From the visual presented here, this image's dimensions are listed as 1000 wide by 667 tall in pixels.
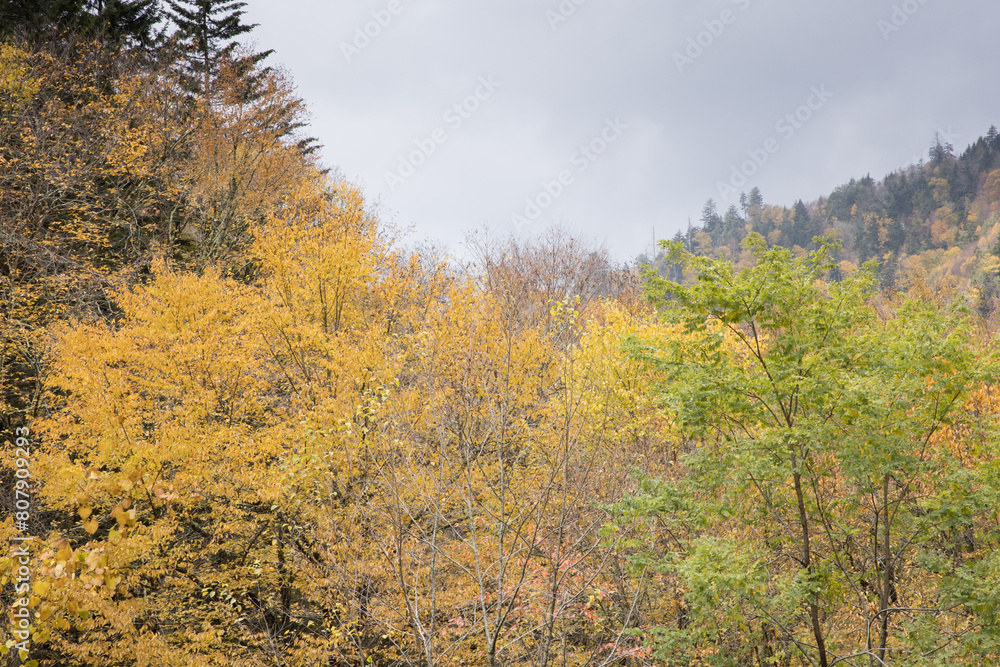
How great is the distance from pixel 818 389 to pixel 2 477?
17.6m

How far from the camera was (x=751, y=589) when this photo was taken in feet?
24.2

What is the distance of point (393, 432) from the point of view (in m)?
9.30

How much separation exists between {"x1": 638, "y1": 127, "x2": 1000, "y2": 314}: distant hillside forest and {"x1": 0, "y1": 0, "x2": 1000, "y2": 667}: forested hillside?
65.9 meters

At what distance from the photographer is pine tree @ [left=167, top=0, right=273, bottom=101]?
1041 inches

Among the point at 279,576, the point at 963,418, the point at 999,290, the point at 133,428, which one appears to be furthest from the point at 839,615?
the point at 999,290

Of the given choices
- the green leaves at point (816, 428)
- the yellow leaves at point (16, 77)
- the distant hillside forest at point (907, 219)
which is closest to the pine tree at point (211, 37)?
the yellow leaves at point (16, 77)

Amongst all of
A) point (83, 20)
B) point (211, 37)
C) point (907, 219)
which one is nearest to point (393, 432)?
point (83, 20)

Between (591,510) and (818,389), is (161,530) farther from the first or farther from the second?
(818,389)

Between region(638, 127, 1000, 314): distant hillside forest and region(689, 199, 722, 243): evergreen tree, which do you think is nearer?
region(638, 127, 1000, 314): distant hillside forest

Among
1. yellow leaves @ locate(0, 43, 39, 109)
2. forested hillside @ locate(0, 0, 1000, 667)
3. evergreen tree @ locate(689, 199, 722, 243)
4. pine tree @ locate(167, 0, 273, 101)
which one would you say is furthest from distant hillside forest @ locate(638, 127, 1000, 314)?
yellow leaves @ locate(0, 43, 39, 109)

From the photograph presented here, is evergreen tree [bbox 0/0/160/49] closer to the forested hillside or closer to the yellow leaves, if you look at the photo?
the forested hillside

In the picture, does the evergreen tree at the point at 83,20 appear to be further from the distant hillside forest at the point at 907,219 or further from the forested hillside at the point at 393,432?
the distant hillside forest at the point at 907,219

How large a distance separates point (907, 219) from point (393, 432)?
122682 millimetres

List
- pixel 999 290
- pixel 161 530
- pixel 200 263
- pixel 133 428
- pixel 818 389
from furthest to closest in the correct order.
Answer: pixel 999 290 < pixel 200 263 < pixel 133 428 < pixel 161 530 < pixel 818 389
